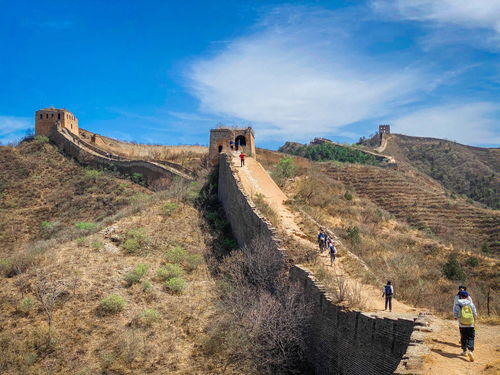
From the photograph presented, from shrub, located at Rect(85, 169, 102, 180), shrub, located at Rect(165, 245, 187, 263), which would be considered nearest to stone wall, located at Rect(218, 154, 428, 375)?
shrub, located at Rect(165, 245, 187, 263)

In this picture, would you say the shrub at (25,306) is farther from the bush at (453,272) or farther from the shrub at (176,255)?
the bush at (453,272)

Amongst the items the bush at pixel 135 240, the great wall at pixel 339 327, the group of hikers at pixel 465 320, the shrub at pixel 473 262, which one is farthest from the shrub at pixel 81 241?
the shrub at pixel 473 262

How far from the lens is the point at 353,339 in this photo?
899cm

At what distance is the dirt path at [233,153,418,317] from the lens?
33.6 feet

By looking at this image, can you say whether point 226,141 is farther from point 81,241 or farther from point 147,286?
point 147,286

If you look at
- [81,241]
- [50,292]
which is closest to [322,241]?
[50,292]

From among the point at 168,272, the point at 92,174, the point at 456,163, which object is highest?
the point at 456,163

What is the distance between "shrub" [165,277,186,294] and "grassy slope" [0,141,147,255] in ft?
39.2

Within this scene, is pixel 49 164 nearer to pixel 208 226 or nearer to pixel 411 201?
pixel 208 226

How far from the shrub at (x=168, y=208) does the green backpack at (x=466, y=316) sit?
52.6ft

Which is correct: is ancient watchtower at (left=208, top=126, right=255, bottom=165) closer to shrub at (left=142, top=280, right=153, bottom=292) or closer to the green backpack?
shrub at (left=142, top=280, right=153, bottom=292)

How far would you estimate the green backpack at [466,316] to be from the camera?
269 inches

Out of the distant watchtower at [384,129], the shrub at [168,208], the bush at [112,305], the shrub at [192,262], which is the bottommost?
the bush at [112,305]

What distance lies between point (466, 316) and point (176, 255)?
12305 millimetres
